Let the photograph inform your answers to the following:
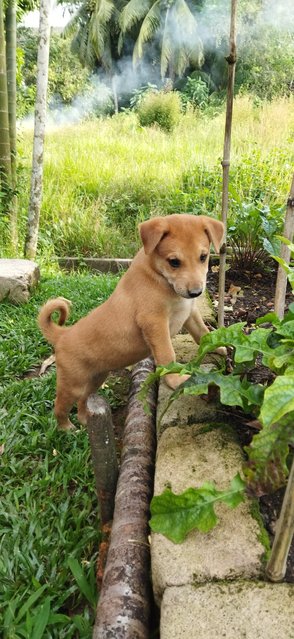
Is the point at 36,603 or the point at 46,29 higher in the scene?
the point at 46,29

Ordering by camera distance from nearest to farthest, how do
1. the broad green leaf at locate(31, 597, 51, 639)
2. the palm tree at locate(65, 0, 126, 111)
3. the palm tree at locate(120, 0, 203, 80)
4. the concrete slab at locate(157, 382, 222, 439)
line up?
the broad green leaf at locate(31, 597, 51, 639) → the concrete slab at locate(157, 382, 222, 439) → the palm tree at locate(120, 0, 203, 80) → the palm tree at locate(65, 0, 126, 111)

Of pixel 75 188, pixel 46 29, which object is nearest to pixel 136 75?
pixel 75 188

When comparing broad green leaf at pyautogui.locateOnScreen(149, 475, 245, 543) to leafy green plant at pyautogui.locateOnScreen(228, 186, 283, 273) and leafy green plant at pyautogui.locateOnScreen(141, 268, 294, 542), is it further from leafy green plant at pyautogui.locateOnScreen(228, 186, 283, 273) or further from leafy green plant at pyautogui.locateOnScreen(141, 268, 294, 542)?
leafy green plant at pyautogui.locateOnScreen(228, 186, 283, 273)

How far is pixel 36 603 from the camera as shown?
1616 mm

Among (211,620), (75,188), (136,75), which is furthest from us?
(136,75)

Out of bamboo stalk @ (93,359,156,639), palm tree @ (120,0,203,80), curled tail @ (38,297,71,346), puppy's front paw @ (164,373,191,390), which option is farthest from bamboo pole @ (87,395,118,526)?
palm tree @ (120,0,203,80)

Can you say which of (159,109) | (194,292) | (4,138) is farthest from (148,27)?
(194,292)

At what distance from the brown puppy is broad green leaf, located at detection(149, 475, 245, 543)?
0.77 m

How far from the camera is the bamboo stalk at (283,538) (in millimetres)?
1038

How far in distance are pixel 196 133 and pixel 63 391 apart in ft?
29.6

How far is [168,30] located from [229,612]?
30219 millimetres

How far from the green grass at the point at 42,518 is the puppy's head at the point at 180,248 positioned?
0.93m

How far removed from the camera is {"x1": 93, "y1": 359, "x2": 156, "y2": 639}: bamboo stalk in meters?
1.26

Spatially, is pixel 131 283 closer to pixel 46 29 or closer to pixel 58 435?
pixel 58 435
